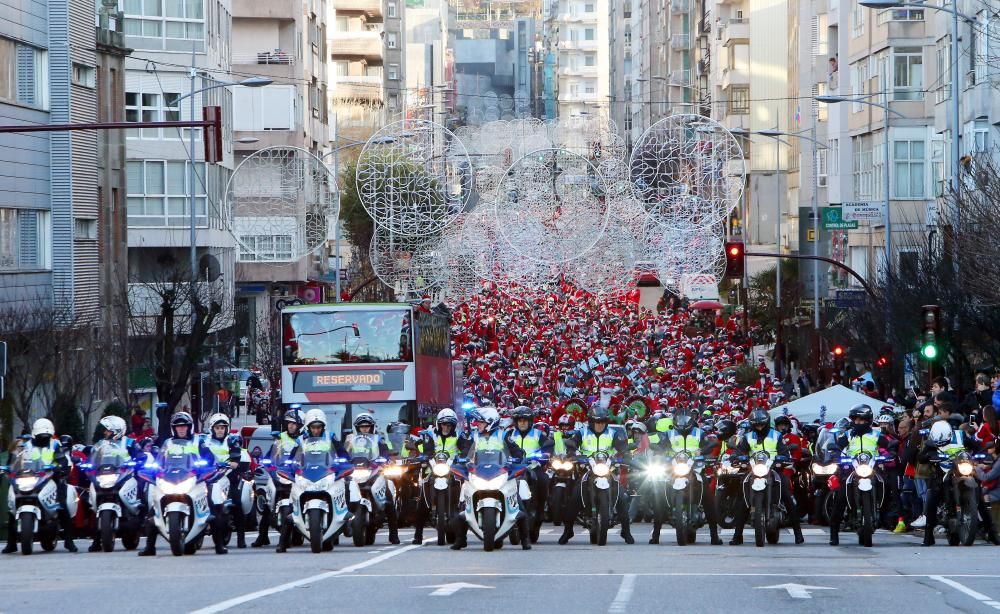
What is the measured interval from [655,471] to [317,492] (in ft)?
14.5

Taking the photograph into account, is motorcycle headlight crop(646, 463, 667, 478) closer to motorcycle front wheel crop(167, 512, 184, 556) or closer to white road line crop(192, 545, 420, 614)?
white road line crop(192, 545, 420, 614)

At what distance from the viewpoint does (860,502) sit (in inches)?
852

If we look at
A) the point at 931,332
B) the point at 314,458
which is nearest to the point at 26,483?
the point at 314,458

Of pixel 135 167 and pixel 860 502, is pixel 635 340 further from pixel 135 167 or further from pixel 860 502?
pixel 860 502

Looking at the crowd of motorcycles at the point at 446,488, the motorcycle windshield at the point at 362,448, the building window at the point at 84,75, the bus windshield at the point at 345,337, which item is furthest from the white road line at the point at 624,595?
the building window at the point at 84,75

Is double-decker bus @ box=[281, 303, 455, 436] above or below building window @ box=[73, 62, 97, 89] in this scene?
below

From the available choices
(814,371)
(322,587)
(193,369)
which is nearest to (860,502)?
(322,587)

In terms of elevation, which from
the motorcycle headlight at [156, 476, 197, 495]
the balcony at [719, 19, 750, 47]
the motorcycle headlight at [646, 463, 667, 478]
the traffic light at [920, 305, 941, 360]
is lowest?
the motorcycle headlight at [646, 463, 667, 478]

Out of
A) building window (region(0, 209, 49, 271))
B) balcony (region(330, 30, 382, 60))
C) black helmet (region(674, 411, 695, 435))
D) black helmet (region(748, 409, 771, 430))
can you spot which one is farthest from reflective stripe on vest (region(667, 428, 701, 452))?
balcony (region(330, 30, 382, 60))

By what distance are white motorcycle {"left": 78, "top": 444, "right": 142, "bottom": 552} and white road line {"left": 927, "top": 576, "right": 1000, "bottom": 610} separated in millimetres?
9243

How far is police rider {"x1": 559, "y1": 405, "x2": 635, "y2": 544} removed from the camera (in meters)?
22.7

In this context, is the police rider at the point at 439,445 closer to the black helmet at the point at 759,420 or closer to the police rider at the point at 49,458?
the black helmet at the point at 759,420

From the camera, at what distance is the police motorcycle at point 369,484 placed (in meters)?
22.5

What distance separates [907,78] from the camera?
56.2 metres
